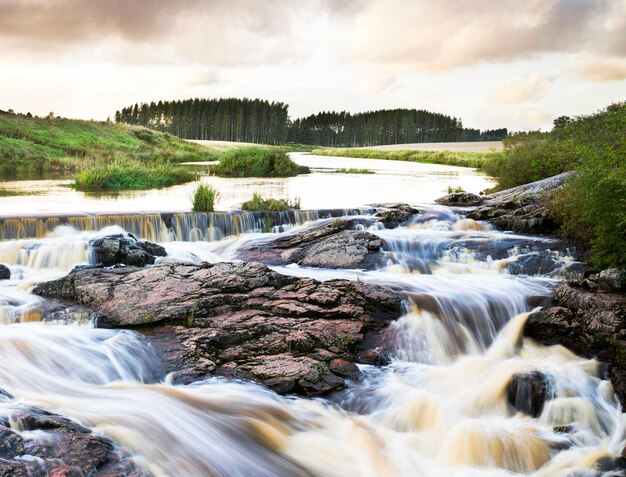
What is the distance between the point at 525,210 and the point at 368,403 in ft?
39.9

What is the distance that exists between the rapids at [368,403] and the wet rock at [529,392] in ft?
0.44

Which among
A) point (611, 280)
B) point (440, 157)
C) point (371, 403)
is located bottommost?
point (371, 403)

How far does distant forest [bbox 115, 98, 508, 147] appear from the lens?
482ft

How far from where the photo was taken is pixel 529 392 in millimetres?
8227

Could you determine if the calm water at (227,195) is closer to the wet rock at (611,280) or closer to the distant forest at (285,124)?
the wet rock at (611,280)

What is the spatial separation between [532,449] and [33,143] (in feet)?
154

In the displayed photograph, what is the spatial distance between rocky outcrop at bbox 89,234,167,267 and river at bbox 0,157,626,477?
151cm

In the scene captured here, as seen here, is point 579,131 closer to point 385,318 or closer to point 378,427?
point 385,318

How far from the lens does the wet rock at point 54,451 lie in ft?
16.4

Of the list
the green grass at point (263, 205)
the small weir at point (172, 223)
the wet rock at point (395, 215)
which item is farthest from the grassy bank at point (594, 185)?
the green grass at point (263, 205)

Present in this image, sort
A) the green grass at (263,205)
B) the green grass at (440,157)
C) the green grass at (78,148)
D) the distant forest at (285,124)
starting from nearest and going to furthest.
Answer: the green grass at (263,205) < the green grass at (78,148) < the green grass at (440,157) < the distant forest at (285,124)

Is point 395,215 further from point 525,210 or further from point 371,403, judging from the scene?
point 371,403

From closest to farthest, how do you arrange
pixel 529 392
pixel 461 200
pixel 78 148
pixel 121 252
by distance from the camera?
pixel 529 392 → pixel 121 252 → pixel 461 200 → pixel 78 148

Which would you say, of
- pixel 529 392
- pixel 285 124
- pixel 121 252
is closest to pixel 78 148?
pixel 121 252
